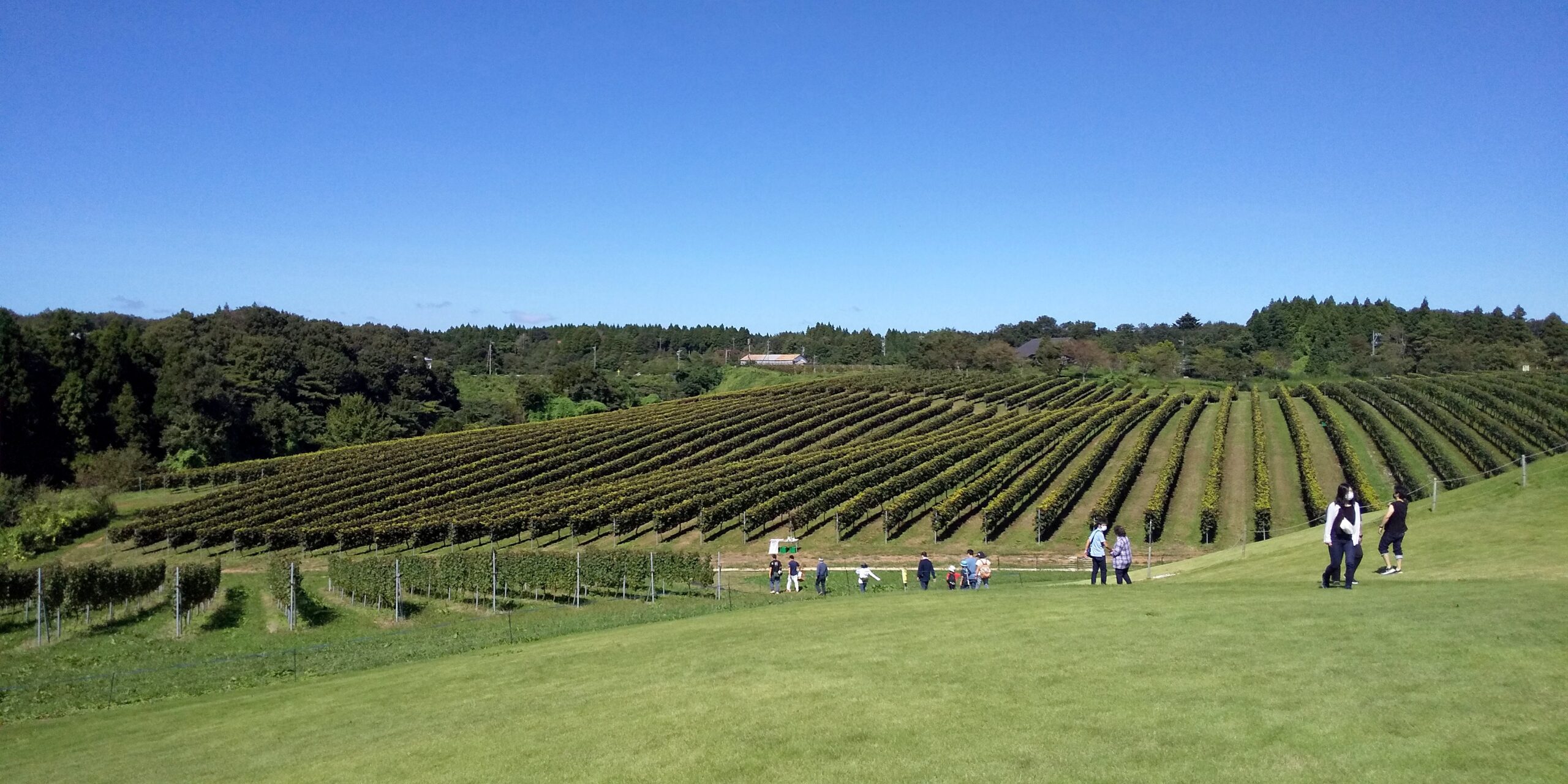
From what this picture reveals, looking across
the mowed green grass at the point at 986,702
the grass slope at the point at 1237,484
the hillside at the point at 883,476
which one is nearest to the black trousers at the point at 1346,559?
the mowed green grass at the point at 986,702

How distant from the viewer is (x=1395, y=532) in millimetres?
17156

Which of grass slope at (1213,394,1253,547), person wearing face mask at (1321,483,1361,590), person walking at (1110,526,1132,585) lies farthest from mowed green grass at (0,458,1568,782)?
grass slope at (1213,394,1253,547)

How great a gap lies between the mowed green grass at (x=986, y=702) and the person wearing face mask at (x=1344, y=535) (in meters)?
0.52

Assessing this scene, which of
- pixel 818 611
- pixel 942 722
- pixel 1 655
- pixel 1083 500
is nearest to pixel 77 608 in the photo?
pixel 1 655

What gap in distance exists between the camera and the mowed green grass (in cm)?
855

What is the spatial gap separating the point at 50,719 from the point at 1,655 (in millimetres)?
11682

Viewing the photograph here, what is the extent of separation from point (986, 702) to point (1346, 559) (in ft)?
28.9

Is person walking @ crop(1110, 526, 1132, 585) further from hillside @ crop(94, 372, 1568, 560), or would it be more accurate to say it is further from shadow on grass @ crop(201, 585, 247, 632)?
shadow on grass @ crop(201, 585, 247, 632)

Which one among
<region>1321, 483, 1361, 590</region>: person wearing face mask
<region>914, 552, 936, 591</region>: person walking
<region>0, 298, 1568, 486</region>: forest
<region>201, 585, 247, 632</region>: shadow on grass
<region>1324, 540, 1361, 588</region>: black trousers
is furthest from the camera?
<region>0, 298, 1568, 486</region>: forest

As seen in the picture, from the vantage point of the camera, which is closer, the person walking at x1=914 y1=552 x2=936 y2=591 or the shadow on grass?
the person walking at x1=914 y1=552 x2=936 y2=591

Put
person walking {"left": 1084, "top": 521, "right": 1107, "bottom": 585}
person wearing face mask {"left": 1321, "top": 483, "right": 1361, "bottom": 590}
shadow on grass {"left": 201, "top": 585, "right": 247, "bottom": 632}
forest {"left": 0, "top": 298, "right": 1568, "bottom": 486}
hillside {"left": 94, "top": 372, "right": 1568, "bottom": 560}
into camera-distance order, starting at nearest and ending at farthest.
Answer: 1. person wearing face mask {"left": 1321, "top": 483, "right": 1361, "bottom": 590}
2. person walking {"left": 1084, "top": 521, "right": 1107, "bottom": 585}
3. shadow on grass {"left": 201, "top": 585, "right": 247, "bottom": 632}
4. hillside {"left": 94, "top": 372, "right": 1568, "bottom": 560}
5. forest {"left": 0, "top": 298, "right": 1568, "bottom": 486}

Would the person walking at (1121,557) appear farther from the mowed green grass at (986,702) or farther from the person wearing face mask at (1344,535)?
the person wearing face mask at (1344,535)

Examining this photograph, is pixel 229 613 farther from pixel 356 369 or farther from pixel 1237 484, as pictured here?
pixel 356 369

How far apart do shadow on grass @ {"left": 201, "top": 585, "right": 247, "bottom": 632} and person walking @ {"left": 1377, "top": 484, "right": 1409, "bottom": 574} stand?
30300 mm
